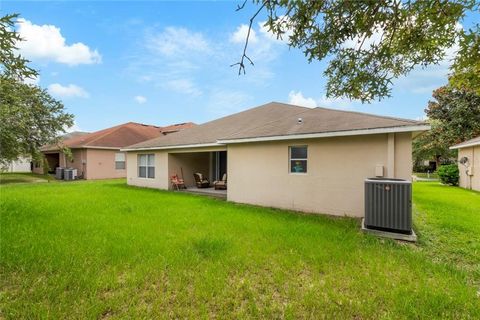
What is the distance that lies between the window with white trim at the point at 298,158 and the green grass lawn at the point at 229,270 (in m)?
2.53

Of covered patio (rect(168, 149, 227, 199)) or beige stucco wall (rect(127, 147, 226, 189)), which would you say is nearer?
beige stucco wall (rect(127, 147, 226, 189))

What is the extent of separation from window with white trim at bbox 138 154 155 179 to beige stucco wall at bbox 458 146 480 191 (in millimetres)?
19187

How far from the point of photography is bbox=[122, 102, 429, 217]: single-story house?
24.8 feet

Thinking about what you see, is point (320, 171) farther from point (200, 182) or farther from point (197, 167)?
point (197, 167)

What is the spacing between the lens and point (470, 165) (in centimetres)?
1627

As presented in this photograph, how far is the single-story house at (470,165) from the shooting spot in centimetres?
1529

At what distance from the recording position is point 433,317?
3.12 m

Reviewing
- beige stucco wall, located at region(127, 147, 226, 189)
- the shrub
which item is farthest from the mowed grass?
beige stucco wall, located at region(127, 147, 226, 189)

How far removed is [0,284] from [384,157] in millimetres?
8865

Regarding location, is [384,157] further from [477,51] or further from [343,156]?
[477,51]

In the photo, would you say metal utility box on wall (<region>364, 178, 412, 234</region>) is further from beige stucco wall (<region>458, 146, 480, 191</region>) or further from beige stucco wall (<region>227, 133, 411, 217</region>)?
beige stucco wall (<region>458, 146, 480, 191</region>)

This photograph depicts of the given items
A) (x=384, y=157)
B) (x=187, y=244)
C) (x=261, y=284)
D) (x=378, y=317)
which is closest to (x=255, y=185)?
(x=384, y=157)

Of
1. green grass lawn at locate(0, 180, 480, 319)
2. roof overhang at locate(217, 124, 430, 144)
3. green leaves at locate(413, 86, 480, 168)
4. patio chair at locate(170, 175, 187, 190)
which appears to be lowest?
green grass lawn at locate(0, 180, 480, 319)

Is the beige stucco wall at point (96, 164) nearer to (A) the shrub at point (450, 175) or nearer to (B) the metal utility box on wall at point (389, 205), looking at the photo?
(B) the metal utility box on wall at point (389, 205)
